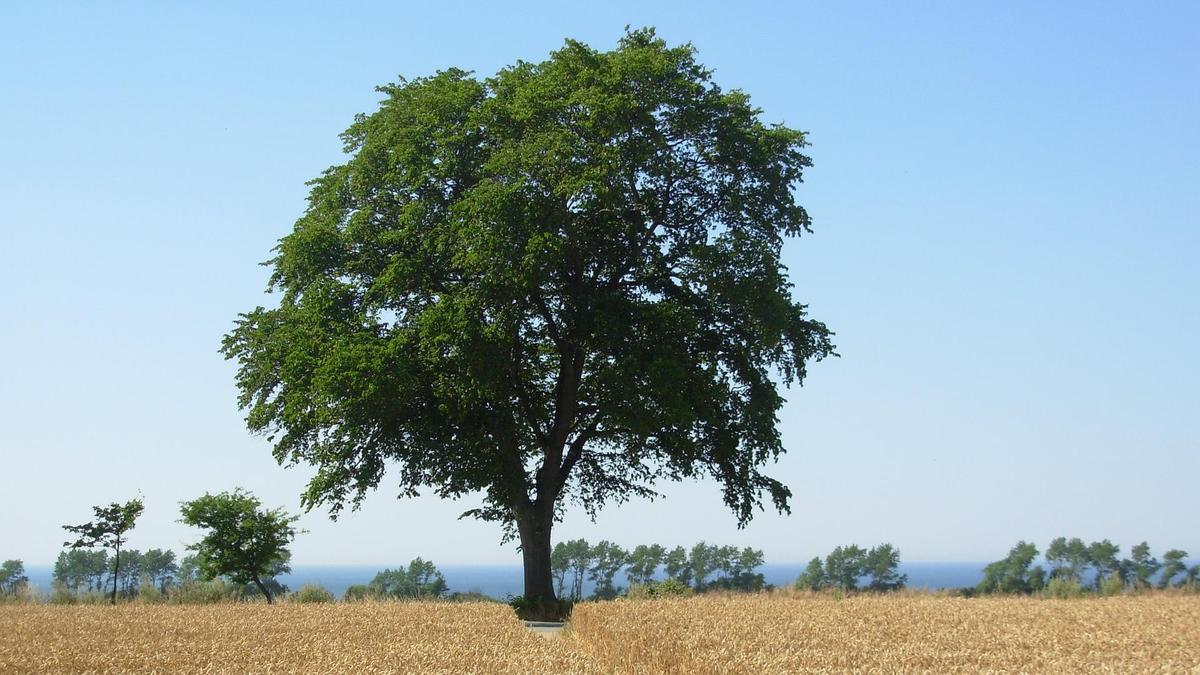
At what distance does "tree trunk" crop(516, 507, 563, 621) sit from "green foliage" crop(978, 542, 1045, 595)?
41.0 ft

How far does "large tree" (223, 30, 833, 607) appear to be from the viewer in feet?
93.4

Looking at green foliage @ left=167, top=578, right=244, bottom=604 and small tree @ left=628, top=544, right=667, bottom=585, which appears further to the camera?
small tree @ left=628, top=544, right=667, bottom=585

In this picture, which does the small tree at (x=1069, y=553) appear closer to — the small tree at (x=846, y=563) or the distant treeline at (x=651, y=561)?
the small tree at (x=846, y=563)

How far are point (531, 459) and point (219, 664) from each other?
18465 mm

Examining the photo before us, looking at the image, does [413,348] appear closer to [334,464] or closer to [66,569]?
[334,464]

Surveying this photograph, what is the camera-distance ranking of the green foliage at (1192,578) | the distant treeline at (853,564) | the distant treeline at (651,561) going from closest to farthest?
1. the green foliage at (1192,578)
2. the distant treeline at (853,564)
3. the distant treeline at (651,561)

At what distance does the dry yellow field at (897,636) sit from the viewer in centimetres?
1258

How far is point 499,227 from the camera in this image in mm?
27766

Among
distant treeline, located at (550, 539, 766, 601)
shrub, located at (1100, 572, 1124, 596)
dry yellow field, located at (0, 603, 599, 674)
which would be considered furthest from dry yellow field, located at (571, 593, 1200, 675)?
distant treeline, located at (550, 539, 766, 601)

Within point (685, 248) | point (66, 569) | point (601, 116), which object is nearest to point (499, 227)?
point (601, 116)

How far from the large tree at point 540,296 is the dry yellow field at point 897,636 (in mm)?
9394

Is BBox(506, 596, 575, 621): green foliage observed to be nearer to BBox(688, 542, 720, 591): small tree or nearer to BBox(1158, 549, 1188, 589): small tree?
BBox(1158, 549, 1188, 589): small tree

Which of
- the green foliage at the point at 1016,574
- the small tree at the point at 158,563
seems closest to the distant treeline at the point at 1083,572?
the green foliage at the point at 1016,574

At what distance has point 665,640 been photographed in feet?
49.4
